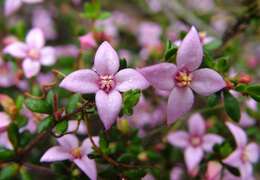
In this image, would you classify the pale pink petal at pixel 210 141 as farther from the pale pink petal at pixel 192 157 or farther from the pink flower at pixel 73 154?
the pink flower at pixel 73 154

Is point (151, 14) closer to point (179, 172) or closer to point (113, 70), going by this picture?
point (179, 172)

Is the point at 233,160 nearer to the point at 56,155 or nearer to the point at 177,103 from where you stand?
the point at 177,103

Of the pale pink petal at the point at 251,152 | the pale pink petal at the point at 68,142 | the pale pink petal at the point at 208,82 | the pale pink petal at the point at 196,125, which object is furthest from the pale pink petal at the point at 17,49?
the pale pink petal at the point at 251,152

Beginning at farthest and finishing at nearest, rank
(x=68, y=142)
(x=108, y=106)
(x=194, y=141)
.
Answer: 1. (x=194, y=141)
2. (x=68, y=142)
3. (x=108, y=106)

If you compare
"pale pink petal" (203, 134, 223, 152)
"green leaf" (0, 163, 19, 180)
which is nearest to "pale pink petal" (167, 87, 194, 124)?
"pale pink petal" (203, 134, 223, 152)

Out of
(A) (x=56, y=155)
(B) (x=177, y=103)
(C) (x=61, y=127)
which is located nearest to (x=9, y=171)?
(A) (x=56, y=155)

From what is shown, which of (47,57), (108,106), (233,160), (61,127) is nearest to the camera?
(108,106)
